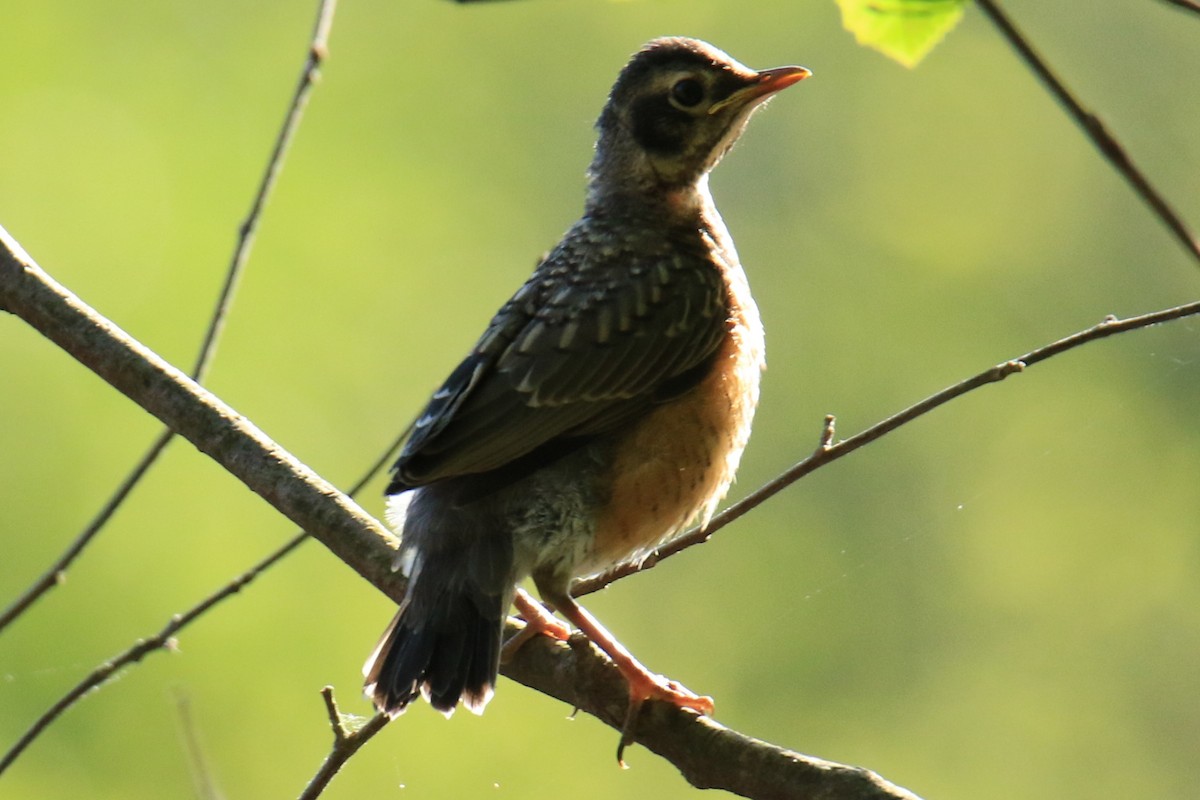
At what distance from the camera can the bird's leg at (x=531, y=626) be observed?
3.71m

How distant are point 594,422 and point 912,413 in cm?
116

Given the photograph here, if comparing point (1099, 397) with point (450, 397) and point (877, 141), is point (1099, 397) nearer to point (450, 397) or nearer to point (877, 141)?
point (877, 141)

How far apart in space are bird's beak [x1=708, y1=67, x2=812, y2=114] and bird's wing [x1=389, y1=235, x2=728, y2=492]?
1.61 ft

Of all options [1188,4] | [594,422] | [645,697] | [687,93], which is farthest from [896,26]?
[687,93]

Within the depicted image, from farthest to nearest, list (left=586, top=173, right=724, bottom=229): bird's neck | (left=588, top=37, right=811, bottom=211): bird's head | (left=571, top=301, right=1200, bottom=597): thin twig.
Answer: (left=586, top=173, right=724, bottom=229): bird's neck → (left=588, top=37, right=811, bottom=211): bird's head → (left=571, top=301, right=1200, bottom=597): thin twig

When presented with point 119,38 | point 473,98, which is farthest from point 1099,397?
point 119,38

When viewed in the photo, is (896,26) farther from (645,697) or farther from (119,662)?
(119,662)

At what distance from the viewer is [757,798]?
9.53ft

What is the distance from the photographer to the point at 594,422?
397 cm

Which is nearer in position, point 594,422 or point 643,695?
point 643,695

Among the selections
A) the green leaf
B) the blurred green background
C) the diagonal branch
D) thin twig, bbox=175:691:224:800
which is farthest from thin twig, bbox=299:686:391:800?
the blurred green background

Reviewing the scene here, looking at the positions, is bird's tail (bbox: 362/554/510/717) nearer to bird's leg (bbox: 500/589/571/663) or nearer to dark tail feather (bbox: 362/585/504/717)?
dark tail feather (bbox: 362/585/504/717)

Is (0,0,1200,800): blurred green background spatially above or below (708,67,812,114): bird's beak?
below

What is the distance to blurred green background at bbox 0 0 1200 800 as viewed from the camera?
10.5m
